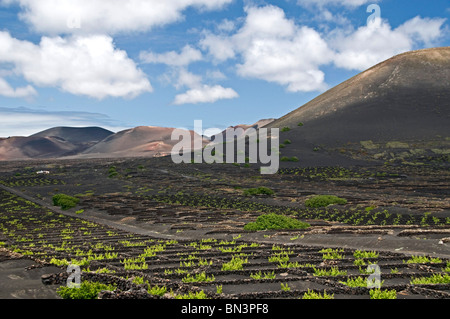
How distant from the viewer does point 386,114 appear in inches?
5349

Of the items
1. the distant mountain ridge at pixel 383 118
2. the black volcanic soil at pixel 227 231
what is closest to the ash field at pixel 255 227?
the black volcanic soil at pixel 227 231

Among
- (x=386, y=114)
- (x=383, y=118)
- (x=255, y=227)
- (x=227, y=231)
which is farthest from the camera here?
(x=386, y=114)

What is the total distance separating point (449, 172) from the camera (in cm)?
8225

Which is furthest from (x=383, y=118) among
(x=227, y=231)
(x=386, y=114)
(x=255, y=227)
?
(x=227, y=231)

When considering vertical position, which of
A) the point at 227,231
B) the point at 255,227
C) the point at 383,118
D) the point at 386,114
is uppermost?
the point at 386,114

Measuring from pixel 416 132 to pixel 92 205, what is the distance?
105 meters

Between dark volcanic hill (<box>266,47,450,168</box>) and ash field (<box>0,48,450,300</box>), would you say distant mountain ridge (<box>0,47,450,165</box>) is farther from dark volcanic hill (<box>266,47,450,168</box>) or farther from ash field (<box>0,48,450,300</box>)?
ash field (<box>0,48,450,300</box>)

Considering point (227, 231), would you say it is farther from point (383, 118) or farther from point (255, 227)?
point (383, 118)

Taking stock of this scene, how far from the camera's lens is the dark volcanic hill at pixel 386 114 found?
115500 mm

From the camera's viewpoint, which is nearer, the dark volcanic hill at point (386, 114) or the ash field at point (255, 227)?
the ash field at point (255, 227)

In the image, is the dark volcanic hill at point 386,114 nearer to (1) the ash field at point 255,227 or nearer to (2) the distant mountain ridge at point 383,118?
(2) the distant mountain ridge at point 383,118

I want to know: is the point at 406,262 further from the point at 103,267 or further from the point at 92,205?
the point at 92,205

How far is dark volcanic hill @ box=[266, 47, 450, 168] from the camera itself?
115500mm
